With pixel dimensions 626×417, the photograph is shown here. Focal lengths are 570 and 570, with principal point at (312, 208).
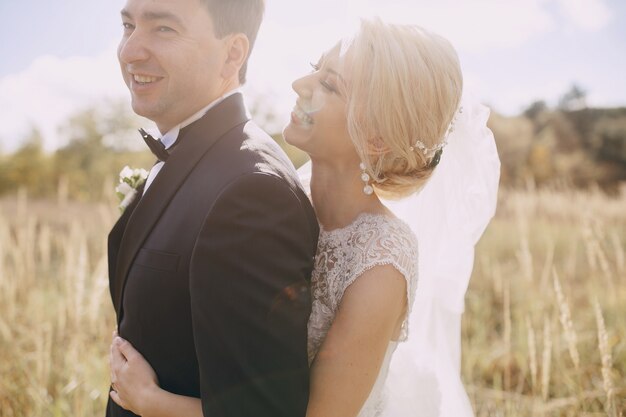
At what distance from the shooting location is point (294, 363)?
6.01 ft

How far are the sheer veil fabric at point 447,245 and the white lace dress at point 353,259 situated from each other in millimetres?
665

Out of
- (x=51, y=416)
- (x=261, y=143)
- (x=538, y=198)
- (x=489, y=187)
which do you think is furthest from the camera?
(x=538, y=198)

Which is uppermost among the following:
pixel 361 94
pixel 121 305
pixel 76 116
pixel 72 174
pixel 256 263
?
pixel 361 94

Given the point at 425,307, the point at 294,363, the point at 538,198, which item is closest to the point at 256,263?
the point at 294,363

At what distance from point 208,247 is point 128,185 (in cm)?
114

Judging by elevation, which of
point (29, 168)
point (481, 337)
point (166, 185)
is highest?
point (166, 185)

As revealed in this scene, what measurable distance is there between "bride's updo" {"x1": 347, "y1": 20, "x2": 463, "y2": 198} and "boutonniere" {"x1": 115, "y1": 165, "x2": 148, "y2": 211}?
3.54ft

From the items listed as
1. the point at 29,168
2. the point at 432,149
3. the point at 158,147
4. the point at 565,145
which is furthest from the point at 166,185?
the point at 565,145

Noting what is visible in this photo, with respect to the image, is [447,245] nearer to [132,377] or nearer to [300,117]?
[300,117]

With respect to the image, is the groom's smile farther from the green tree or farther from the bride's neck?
the green tree

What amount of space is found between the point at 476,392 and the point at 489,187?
2.21 metres

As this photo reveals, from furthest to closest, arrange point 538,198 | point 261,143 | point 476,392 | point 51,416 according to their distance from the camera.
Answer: point 538,198, point 476,392, point 51,416, point 261,143

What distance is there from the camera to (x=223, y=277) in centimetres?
176

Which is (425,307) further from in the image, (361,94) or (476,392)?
(476,392)
